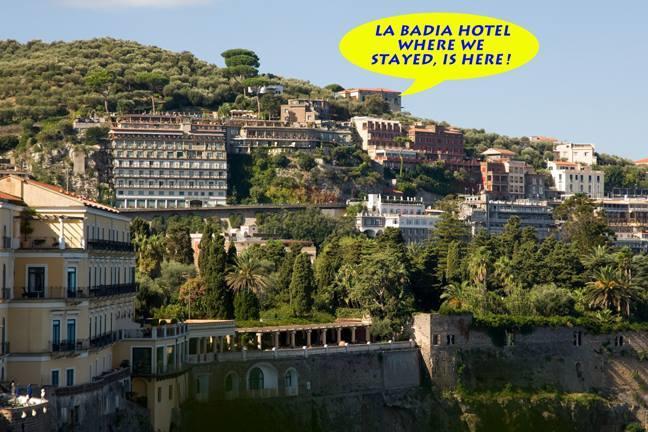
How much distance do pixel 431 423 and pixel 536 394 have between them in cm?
799

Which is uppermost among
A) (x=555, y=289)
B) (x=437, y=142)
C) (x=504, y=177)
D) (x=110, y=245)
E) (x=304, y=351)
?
(x=437, y=142)

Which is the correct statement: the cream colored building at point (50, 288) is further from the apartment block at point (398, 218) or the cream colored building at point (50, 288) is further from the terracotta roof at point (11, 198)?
the apartment block at point (398, 218)

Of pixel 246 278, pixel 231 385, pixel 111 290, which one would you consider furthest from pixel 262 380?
pixel 111 290

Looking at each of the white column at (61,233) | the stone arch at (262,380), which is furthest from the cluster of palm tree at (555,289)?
the white column at (61,233)

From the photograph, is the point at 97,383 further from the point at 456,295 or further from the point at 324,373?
the point at 456,295

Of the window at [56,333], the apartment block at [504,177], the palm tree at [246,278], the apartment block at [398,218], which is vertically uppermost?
the apartment block at [504,177]

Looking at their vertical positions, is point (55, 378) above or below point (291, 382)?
above

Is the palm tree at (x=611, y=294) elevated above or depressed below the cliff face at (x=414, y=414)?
above

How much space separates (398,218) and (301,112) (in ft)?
105

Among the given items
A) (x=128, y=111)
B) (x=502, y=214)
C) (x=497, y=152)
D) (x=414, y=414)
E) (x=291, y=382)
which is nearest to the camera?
(x=291, y=382)

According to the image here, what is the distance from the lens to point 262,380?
71.4m

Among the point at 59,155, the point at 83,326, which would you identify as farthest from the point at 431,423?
the point at 59,155

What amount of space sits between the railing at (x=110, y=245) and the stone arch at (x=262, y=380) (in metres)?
10.1

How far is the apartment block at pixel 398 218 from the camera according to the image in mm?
150625
